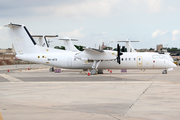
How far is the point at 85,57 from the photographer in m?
37.9

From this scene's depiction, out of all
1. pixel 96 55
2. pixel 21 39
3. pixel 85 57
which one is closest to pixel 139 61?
pixel 96 55

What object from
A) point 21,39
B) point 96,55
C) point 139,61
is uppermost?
point 21,39

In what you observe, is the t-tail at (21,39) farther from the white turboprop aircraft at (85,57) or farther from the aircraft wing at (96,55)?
the aircraft wing at (96,55)

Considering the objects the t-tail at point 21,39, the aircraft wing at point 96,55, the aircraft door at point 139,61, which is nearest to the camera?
the aircraft wing at point 96,55

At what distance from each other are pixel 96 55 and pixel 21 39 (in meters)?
11.5

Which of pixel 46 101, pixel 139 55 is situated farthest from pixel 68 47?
pixel 46 101

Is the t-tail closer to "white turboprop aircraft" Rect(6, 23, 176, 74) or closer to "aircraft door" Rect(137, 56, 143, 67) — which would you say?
"white turboprop aircraft" Rect(6, 23, 176, 74)

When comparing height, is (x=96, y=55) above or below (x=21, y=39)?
below

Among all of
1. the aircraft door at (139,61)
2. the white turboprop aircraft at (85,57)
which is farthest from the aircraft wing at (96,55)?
the aircraft door at (139,61)

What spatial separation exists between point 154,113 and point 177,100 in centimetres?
380

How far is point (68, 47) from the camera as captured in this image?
6944 cm

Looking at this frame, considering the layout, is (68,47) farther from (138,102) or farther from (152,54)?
(138,102)

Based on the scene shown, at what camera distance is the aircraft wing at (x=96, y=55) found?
122 ft

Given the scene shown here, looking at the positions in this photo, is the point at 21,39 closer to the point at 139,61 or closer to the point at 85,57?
the point at 85,57
